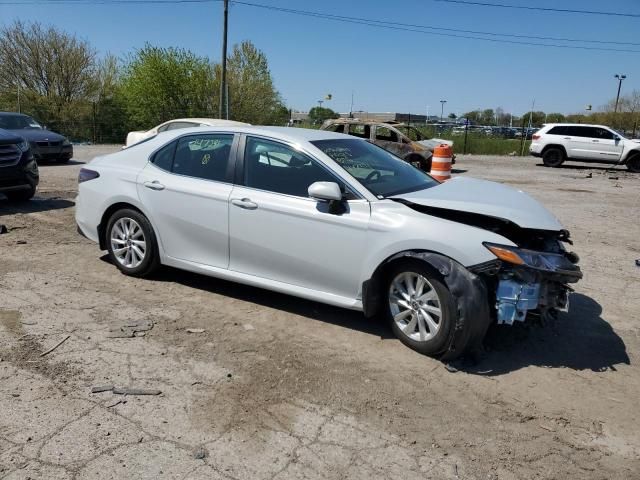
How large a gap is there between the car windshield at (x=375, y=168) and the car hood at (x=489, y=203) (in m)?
0.17

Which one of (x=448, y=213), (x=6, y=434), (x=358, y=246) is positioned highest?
(x=448, y=213)

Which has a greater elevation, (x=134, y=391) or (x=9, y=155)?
(x=9, y=155)

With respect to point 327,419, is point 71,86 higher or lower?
higher

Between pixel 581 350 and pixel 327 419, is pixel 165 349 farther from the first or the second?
pixel 581 350

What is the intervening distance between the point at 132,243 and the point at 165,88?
30.0m

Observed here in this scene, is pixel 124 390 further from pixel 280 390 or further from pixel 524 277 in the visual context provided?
pixel 524 277

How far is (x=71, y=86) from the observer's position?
121 ft

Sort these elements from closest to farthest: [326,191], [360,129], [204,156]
→ [326,191] < [204,156] < [360,129]

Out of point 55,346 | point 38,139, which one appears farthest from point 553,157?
point 55,346

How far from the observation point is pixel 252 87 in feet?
130

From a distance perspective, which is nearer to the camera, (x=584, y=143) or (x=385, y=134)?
(x=385, y=134)

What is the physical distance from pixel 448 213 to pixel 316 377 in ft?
5.14

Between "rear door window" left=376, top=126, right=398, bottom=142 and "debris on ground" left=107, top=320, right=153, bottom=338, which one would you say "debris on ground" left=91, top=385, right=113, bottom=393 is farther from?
"rear door window" left=376, top=126, right=398, bottom=142

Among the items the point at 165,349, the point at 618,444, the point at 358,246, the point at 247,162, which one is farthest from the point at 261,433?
the point at 247,162
